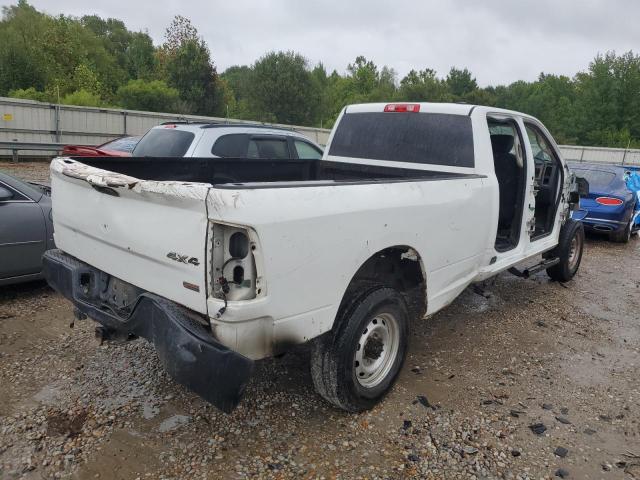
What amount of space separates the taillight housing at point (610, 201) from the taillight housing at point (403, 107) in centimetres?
612

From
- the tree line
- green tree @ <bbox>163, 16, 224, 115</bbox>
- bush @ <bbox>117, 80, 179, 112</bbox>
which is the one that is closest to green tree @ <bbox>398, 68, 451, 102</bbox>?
the tree line

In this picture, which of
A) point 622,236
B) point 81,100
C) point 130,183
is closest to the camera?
point 130,183

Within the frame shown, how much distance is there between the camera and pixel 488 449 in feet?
9.59

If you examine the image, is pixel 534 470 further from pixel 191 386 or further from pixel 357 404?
pixel 191 386

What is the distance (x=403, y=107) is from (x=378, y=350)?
244cm

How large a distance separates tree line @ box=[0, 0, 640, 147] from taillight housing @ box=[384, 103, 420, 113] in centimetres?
2486

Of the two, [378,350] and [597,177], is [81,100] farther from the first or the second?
[378,350]

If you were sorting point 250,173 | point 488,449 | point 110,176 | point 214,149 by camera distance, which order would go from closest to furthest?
1. point 110,176
2. point 488,449
3. point 250,173
4. point 214,149

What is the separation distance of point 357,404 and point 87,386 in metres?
1.88

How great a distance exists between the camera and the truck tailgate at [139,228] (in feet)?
7.61

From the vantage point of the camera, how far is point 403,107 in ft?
15.2

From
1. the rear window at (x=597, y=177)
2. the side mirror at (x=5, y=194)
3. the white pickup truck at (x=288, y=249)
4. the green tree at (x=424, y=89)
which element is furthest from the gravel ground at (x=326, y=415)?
the green tree at (x=424, y=89)

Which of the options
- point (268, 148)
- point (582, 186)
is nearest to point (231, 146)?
point (268, 148)

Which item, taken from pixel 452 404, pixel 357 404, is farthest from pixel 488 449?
pixel 357 404
